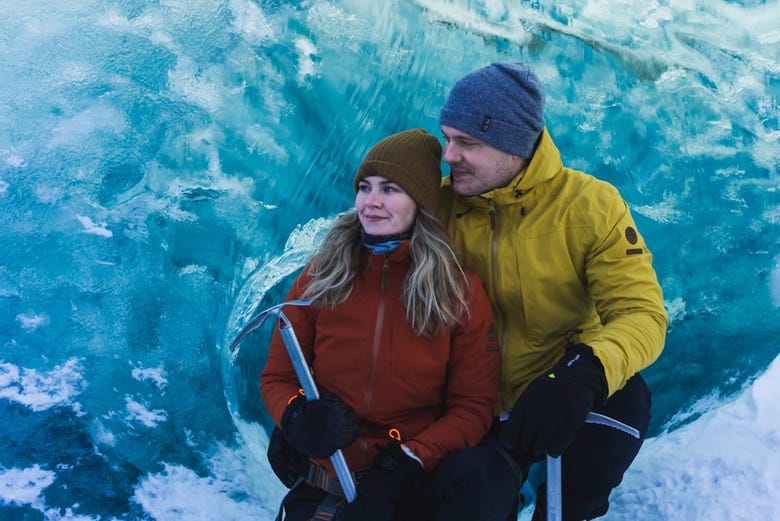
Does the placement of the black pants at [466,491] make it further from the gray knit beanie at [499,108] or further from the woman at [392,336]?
the gray knit beanie at [499,108]

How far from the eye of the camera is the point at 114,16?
2.20 meters

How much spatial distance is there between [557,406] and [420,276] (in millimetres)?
448

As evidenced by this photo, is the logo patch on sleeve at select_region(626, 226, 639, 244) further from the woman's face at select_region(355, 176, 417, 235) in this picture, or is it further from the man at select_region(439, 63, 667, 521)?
the woman's face at select_region(355, 176, 417, 235)

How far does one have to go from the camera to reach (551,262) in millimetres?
1780

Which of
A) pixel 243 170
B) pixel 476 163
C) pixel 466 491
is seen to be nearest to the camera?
pixel 466 491

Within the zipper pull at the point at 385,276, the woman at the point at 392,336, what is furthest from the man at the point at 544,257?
the zipper pull at the point at 385,276

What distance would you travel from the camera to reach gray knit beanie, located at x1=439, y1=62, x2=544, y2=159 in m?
1.78

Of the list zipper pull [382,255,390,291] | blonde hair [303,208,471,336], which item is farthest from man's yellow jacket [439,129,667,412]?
zipper pull [382,255,390,291]

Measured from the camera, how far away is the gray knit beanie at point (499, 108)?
1.78m

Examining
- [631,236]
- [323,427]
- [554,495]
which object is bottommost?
[554,495]

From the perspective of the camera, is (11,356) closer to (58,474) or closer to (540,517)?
(58,474)

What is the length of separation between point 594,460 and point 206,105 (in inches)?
61.3

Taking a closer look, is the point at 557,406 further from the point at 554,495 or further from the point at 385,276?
the point at 385,276

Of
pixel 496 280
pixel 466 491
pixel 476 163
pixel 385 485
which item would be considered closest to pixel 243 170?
pixel 476 163
